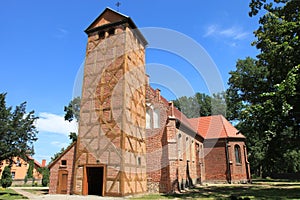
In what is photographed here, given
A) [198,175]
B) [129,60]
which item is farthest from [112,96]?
[198,175]

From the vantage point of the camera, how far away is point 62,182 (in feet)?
59.7

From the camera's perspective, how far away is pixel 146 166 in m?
19.2

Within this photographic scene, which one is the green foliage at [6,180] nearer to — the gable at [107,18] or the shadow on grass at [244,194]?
the gable at [107,18]

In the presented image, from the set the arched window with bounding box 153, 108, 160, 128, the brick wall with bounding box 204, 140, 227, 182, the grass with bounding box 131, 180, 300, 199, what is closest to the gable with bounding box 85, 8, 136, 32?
the arched window with bounding box 153, 108, 160, 128

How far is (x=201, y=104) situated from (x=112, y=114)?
35.0 metres

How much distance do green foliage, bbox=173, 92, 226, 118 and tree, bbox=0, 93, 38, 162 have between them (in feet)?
97.4

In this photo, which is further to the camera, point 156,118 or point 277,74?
point 156,118

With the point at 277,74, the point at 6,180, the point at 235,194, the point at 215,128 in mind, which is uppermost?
the point at 277,74

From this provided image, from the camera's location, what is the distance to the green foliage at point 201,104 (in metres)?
47.4

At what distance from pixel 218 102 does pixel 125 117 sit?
3536 centimetres

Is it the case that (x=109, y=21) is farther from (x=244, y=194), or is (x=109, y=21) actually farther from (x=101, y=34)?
(x=244, y=194)

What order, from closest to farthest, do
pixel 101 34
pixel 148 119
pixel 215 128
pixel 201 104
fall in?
1. pixel 101 34
2. pixel 148 119
3. pixel 215 128
4. pixel 201 104

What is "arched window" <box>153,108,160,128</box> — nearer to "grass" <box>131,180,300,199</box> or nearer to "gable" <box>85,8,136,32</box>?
"grass" <box>131,180,300,199</box>

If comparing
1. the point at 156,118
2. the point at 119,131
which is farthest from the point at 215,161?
Result: the point at 119,131
